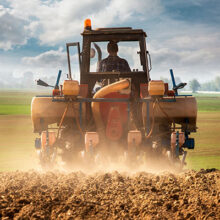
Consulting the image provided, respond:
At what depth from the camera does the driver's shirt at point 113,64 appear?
7.00m

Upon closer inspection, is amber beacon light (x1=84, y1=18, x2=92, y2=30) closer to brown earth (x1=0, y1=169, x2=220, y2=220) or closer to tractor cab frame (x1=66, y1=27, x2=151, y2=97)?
tractor cab frame (x1=66, y1=27, x2=151, y2=97)

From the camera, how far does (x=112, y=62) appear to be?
702 centimetres

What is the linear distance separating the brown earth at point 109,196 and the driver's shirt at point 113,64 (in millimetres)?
2397

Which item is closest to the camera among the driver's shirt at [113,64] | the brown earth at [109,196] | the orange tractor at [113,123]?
the brown earth at [109,196]

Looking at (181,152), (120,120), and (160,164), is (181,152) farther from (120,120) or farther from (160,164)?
(120,120)

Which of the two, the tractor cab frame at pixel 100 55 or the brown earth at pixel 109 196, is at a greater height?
the tractor cab frame at pixel 100 55

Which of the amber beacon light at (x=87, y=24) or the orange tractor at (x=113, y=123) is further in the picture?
the amber beacon light at (x=87, y=24)

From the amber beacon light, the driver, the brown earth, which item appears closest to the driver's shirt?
the driver

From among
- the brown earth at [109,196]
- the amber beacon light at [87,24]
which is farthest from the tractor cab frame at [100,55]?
the brown earth at [109,196]

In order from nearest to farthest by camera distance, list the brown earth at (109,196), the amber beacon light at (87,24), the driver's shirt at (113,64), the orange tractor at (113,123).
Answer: the brown earth at (109,196) → the orange tractor at (113,123) → the amber beacon light at (87,24) → the driver's shirt at (113,64)

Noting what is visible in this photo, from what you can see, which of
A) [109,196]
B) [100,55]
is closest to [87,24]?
[100,55]

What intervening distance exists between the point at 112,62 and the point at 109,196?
10.9ft

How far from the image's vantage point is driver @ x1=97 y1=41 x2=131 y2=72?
7001 millimetres

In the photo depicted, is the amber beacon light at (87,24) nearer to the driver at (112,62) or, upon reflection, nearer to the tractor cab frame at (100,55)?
the tractor cab frame at (100,55)
